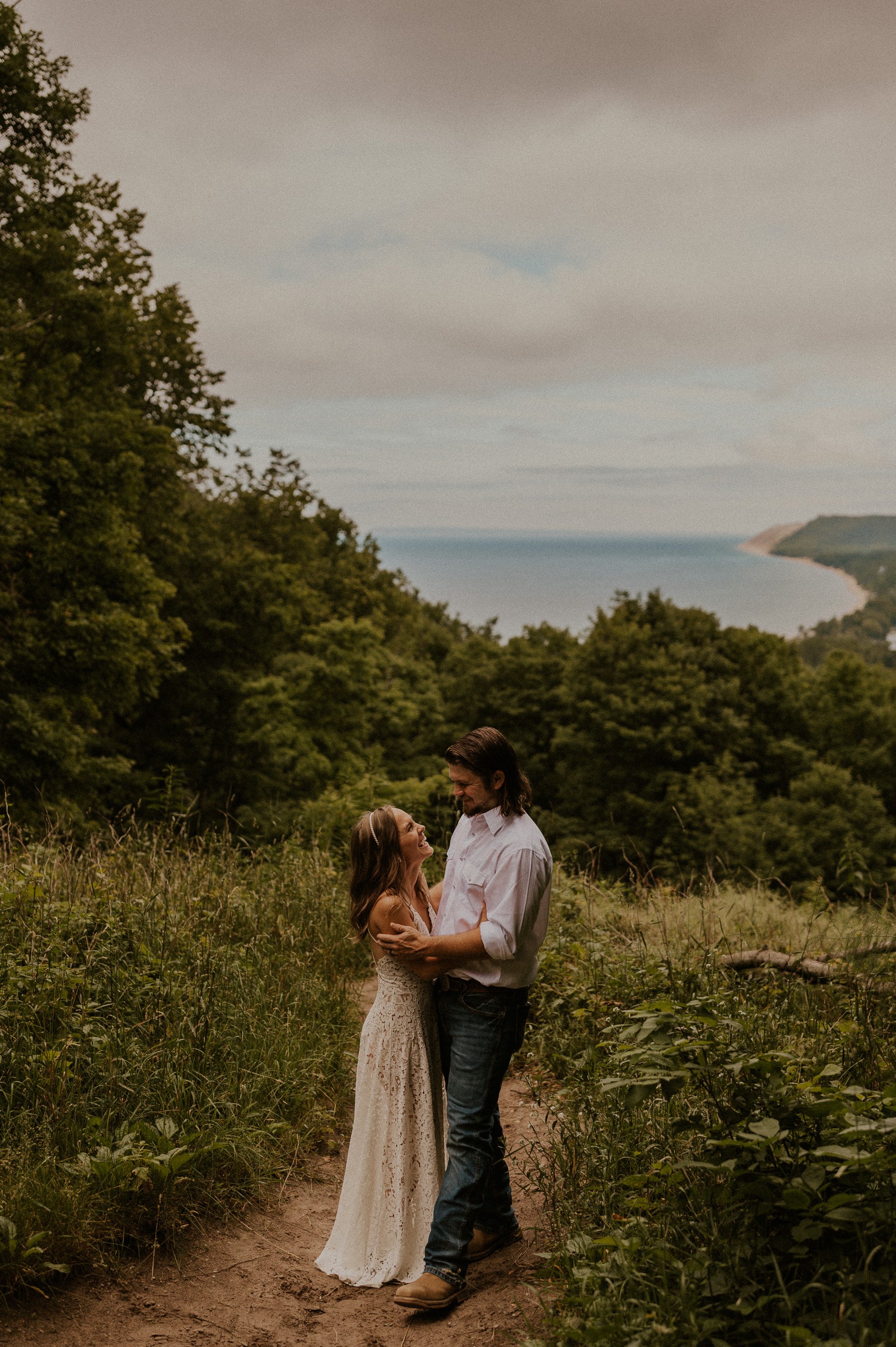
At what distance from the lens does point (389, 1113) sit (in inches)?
142

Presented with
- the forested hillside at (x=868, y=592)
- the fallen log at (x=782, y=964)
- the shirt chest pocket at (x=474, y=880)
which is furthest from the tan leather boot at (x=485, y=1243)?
the forested hillside at (x=868, y=592)

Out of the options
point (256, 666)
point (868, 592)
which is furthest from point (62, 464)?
point (868, 592)

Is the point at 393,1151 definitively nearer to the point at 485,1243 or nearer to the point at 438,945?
the point at 485,1243

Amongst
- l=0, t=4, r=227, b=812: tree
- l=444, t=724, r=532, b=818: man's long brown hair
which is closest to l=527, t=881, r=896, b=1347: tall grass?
l=444, t=724, r=532, b=818: man's long brown hair

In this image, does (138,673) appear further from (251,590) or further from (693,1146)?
(693,1146)

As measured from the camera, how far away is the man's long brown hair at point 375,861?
11.9 ft

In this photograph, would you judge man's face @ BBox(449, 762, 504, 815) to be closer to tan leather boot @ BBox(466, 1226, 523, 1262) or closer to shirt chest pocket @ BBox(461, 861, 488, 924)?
shirt chest pocket @ BBox(461, 861, 488, 924)

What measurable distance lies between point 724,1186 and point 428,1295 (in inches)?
47.0

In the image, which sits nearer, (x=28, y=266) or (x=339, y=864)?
(x=339, y=864)

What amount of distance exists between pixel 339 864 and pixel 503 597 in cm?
15241

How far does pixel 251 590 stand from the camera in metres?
23.9

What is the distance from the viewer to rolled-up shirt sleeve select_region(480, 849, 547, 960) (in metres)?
3.27

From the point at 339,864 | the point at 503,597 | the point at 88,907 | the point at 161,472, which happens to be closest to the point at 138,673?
the point at 161,472

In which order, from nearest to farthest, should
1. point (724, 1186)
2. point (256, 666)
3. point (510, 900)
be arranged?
point (724, 1186) < point (510, 900) < point (256, 666)
